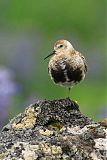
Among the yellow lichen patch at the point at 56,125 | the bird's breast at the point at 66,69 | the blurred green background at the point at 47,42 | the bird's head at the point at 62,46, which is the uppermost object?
the blurred green background at the point at 47,42

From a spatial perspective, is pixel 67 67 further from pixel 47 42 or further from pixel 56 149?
pixel 47 42

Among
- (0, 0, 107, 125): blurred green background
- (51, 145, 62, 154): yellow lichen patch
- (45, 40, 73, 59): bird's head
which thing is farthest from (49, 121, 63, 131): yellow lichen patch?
(0, 0, 107, 125): blurred green background

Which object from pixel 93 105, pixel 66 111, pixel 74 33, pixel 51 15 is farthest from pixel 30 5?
pixel 66 111

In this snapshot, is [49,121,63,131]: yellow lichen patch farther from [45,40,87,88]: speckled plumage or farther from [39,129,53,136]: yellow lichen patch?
[45,40,87,88]: speckled plumage

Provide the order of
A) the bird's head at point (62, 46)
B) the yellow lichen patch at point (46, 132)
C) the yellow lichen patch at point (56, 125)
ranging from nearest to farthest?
1. the yellow lichen patch at point (46, 132)
2. the yellow lichen patch at point (56, 125)
3. the bird's head at point (62, 46)

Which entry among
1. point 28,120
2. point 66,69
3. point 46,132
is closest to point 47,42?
point 66,69

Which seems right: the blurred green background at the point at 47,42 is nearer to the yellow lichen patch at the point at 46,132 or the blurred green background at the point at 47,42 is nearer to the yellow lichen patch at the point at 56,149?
the yellow lichen patch at the point at 46,132

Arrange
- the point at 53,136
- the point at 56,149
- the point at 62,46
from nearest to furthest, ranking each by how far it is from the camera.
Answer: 1. the point at 56,149
2. the point at 53,136
3. the point at 62,46

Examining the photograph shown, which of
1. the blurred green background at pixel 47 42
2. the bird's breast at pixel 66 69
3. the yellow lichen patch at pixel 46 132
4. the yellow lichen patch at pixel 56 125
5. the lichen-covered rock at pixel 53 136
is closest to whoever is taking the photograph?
the lichen-covered rock at pixel 53 136

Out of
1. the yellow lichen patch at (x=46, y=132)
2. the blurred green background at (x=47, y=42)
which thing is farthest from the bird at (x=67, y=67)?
the blurred green background at (x=47, y=42)
